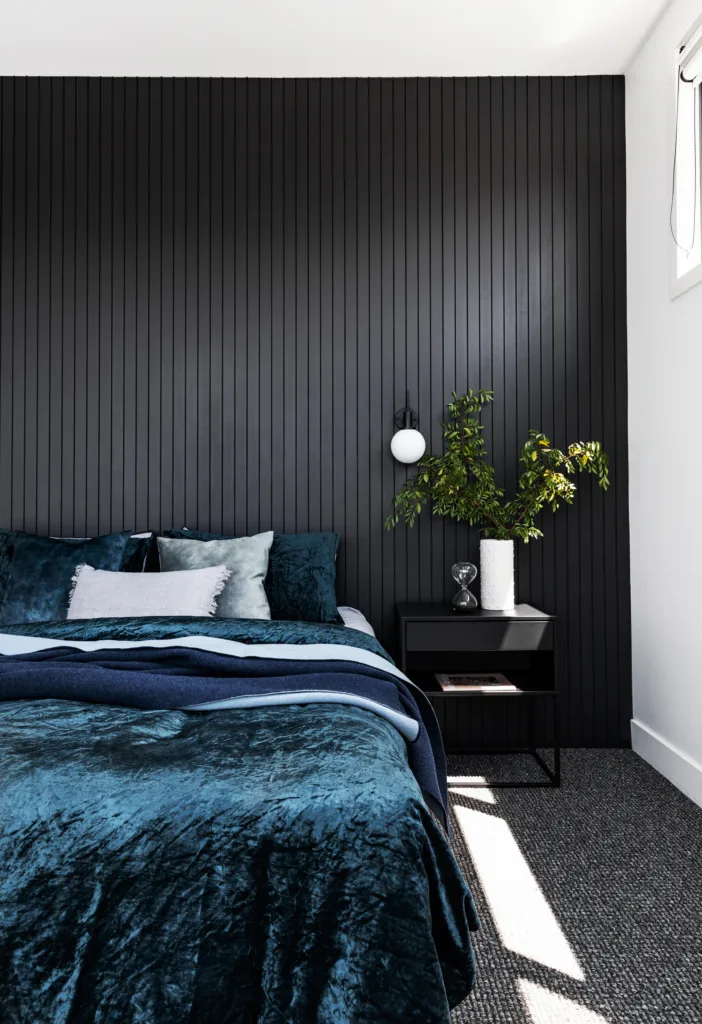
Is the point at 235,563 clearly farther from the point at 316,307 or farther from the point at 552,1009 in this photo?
the point at 552,1009

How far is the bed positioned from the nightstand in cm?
147

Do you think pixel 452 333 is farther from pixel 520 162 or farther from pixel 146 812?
pixel 146 812

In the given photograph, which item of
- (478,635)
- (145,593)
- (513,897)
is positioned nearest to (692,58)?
(478,635)

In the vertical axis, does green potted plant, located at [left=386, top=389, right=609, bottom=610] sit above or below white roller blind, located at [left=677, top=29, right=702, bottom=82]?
below

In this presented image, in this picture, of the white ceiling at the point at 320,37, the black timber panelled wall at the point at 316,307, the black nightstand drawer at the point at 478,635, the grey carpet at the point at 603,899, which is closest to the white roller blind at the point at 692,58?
the white ceiling at the point at 320,37

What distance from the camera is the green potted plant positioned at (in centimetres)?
303

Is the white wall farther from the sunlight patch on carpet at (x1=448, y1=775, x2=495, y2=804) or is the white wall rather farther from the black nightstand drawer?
the sunlight patch on carpet at (x1=448, y1=775, x2=495, y2=804)

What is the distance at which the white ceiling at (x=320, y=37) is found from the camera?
292cm

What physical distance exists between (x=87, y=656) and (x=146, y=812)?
751 mm

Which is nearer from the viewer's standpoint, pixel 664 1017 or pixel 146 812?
pixel 146 812

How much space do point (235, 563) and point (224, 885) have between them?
175 cm

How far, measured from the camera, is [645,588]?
3.20m

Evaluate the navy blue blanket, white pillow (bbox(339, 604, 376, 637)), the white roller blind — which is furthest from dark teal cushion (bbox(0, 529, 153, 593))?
the white roller blind

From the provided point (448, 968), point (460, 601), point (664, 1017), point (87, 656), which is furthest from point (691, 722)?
point (87, 656)
